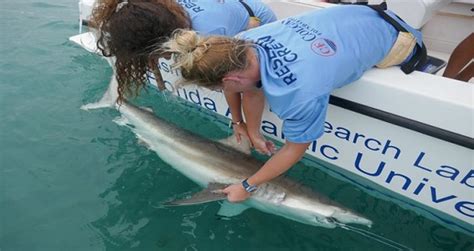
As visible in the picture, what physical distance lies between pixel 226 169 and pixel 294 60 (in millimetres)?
909

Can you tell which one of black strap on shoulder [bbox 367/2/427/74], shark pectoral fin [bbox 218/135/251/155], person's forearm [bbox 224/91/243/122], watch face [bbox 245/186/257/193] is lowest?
shark pectoral fin [bbox 218/135/251/155]

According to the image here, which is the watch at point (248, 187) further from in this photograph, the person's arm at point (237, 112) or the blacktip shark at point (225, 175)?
the person's arm at point (237, 112)

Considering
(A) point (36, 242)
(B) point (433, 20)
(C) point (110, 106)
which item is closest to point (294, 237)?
(A) point (36, 242)

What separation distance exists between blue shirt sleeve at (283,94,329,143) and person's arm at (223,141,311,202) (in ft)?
0.26

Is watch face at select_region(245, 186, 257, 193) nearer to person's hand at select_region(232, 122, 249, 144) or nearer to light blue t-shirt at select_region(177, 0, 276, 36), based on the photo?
person's hand at select_region(232, 122, 249, 144)

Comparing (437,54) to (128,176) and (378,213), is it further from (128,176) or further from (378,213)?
(128,176)

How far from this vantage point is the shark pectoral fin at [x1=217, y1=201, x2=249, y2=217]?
2.34 metres

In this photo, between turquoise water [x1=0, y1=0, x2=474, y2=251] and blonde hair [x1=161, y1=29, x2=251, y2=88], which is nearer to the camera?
blonde hair [x1=161, y1=29, x2=251, y2=88]

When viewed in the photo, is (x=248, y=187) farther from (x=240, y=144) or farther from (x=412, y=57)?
(x=412, y=57)

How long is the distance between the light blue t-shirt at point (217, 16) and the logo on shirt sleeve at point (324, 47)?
0.59 metres

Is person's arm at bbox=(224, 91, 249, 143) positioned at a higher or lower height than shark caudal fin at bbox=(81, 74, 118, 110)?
higher

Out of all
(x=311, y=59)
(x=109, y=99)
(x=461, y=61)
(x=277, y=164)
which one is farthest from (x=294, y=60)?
(x=109, y=99)

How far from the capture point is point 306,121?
178 centimetres

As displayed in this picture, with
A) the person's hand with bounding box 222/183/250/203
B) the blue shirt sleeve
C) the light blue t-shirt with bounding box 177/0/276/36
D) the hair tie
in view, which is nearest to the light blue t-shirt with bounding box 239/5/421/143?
the blue shirt sleeve
